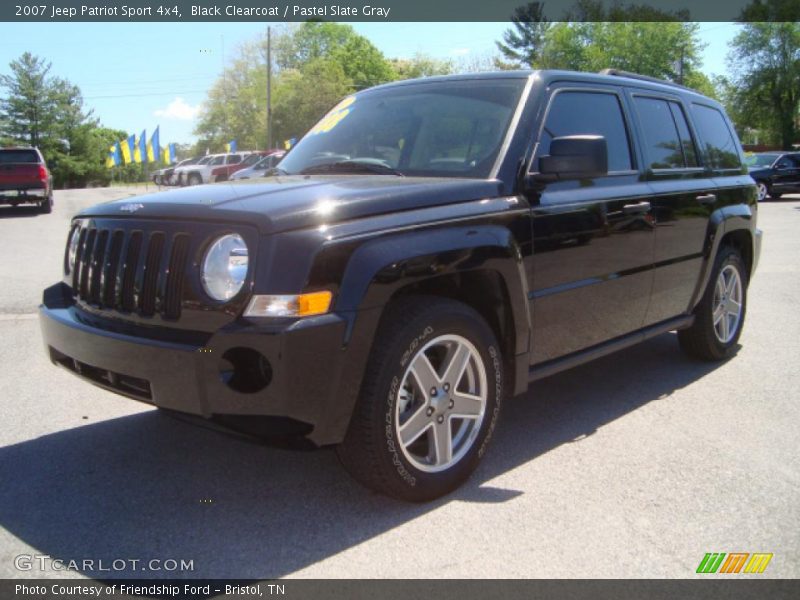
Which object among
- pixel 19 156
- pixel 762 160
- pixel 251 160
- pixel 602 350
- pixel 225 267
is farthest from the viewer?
pixel 251 160

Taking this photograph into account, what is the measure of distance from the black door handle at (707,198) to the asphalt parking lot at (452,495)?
1226mm

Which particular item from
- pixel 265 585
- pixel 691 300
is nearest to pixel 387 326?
pixel 265 585

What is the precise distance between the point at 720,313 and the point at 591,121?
2132 millimetres

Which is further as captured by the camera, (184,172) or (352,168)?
(184,172)

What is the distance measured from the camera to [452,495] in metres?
3.23

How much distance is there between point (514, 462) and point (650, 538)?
0.87 meters

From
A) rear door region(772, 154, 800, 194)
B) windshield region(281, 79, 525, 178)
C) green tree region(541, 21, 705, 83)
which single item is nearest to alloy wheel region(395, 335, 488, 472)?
windshield region(281, 79, 525, 178)

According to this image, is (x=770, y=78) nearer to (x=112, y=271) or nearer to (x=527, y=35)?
(x=527, y=35)

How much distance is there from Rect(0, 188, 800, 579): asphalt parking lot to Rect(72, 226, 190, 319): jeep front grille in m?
0.64

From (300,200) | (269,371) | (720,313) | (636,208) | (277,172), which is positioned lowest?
(720,313)

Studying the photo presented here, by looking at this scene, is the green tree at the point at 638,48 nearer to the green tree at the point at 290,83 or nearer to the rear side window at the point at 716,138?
the green tree at the point at 290,83

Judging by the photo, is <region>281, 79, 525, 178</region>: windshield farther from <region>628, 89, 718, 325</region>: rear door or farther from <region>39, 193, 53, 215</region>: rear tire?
<region>39, 193, 53, 215</region>: rear tire

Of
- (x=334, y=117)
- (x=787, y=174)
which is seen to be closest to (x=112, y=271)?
(x=334, y=117)

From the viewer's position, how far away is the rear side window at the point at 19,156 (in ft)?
61.2
